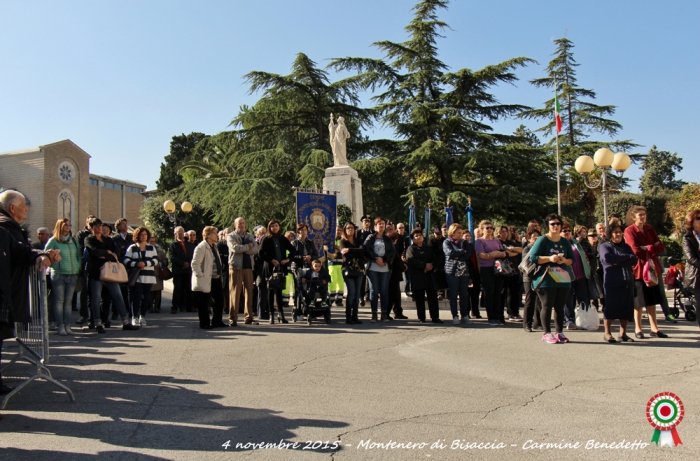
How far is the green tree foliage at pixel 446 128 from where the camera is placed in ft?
99.0

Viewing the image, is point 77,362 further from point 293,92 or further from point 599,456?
point 293,92

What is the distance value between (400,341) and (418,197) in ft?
70.6

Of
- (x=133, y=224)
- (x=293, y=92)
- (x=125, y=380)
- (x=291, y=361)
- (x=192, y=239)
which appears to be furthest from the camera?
(x=133, y=224)

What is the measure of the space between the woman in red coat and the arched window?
204 ft

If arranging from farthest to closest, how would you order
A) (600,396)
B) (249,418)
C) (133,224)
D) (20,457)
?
(133,224)
(600,396)
(249,418)
(20,457)

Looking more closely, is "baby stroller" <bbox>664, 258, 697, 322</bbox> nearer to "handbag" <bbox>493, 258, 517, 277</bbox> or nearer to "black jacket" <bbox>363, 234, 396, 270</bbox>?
"handbag" <bbox>493, 258, 517, 277</bbox>

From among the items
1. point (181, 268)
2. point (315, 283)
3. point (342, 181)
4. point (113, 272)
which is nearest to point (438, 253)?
point (315, 283)

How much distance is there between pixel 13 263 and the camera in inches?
194

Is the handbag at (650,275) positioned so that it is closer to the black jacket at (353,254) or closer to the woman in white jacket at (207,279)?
the black jacket at (353,254)

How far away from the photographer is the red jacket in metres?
8.49

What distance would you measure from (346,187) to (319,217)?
15.0 ft

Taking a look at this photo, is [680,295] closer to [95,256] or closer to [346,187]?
[95,256]

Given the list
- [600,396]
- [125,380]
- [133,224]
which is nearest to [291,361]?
[125,380]

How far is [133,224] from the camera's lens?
76.6 metres
